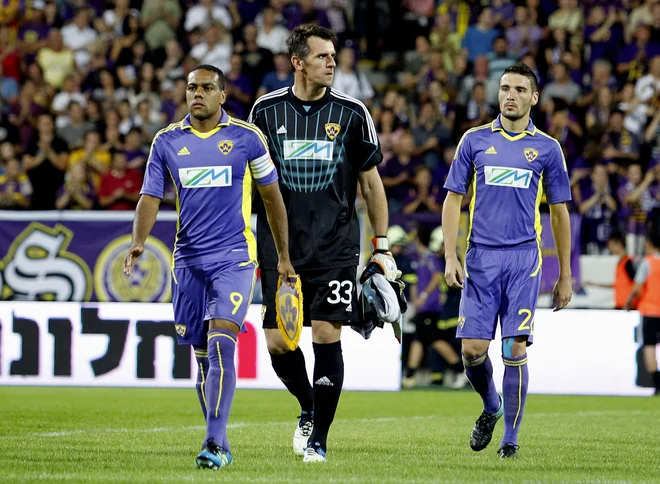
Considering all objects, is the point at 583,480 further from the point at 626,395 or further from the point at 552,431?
the point at 626,395

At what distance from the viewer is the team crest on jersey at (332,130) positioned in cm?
738

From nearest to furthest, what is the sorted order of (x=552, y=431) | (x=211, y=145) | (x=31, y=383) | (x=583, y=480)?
1. (x=583, y=480)
2. (x=211, y=145)
3. (x=552, y=431)
4. (x=31, y=383)

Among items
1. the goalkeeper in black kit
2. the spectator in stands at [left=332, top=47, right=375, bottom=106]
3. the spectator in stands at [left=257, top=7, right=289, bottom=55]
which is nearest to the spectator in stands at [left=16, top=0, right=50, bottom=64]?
the spectator in stands at [left=257, top=7, right=289, bottom=55]

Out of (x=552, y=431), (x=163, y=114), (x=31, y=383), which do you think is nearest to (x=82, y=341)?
(x=31, y=383)

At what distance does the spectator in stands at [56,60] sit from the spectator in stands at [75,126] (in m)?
1.60

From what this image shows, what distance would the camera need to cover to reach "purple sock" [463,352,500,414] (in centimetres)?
788

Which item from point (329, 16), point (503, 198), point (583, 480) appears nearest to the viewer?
point (583, 480)

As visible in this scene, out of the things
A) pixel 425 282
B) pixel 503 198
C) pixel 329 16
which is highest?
pixel 329 16

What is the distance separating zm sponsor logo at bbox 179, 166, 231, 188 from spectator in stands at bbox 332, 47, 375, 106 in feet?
38.9

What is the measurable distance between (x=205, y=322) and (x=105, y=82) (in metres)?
13.4

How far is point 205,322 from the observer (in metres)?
6.97

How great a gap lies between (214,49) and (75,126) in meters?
2.70

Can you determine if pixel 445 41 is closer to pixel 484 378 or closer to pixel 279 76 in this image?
pixel 279 76

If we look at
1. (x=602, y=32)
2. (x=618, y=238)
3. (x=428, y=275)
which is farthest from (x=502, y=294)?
(x=602, y=32)
